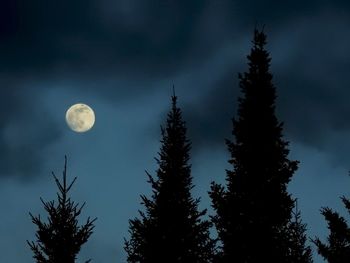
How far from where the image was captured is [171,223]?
2402 cm

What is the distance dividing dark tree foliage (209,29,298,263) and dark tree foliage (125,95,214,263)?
2.49m

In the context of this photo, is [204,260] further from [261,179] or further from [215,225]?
[261,179]

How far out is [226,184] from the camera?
22.0 m

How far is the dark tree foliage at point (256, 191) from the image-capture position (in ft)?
69.0

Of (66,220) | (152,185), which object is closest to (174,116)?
(152,185)

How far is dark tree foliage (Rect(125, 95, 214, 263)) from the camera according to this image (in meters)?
23.8

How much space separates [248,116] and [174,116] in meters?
5.11

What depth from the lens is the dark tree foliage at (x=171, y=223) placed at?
23750 mm

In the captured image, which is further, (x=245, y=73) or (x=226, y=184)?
(x=245, y=73)

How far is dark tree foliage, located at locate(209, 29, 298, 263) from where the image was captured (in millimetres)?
21031

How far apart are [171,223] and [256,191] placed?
15.9 ft

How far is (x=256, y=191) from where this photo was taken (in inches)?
832

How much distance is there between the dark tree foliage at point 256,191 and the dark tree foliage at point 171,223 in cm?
249

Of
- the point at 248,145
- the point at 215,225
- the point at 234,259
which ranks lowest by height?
the point at 234,259
